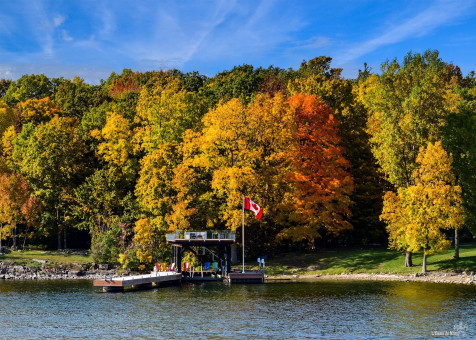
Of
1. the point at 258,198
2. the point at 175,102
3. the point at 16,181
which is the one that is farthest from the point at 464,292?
the point at 16,181

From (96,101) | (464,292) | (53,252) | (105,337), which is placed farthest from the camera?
(96,101)

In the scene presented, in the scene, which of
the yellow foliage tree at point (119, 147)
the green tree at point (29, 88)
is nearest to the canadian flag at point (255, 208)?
the yellow foliage tree at point (119, 147)

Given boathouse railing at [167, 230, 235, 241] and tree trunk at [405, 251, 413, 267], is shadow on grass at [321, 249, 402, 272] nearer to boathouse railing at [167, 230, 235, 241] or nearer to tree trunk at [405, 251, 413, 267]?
tree trunk at [405, 251, 413, 267]

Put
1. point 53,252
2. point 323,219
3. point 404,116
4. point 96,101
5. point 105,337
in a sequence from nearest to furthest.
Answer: point 105,337, point 404,116, point 323,219, point 53,252, point 96,101

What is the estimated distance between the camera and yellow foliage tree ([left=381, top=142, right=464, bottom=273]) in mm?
57562

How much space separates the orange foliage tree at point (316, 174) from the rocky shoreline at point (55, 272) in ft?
75.6

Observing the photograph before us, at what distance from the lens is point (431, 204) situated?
191 ft

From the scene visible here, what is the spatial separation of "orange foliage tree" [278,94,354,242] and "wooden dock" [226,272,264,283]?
9965 millimetres

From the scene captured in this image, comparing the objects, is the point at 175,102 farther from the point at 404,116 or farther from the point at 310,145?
the point at 404,116

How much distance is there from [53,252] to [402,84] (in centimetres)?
5108

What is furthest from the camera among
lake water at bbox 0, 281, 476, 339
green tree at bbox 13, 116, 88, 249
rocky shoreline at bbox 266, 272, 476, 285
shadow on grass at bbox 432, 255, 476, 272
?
green tree at bbox 13, 116, 88, 249

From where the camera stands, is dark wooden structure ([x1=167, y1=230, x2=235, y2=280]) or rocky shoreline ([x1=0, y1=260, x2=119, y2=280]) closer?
dark wooden structure ([x1=167, y1=230, x2=235, y2=280])

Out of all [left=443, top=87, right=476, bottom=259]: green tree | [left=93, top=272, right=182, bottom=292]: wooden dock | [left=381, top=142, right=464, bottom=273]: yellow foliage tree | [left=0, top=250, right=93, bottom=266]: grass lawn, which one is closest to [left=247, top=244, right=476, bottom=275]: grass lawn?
[left=443, top=87, right=476, bottom=259]: green tree

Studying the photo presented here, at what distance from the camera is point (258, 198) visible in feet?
225
